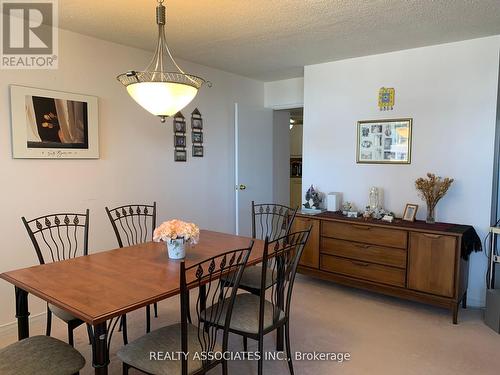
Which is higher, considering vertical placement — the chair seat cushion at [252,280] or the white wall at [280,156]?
the white wall at [280,156]

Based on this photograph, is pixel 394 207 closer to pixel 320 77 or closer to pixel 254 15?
pixel 320 77

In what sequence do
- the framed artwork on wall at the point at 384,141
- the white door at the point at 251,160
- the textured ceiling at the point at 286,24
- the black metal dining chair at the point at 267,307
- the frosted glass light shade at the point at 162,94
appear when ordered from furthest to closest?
1. the white door at the point at 251,160
2. the framed artwork on wall at the point at 384,141
3. the textured ceiling at the point at 286,24
4. the black metal dining chair at the point at 267,307
5. the frosted glass light shade at the point at 162,94

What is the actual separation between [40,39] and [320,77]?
273 centimetres

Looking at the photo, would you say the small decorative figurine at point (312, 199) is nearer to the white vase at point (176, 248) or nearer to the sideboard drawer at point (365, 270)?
the sideboard drawer at point (365, 270)

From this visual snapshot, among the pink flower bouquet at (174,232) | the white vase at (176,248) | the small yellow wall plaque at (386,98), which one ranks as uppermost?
the small yellow wall plaque at (386,98)

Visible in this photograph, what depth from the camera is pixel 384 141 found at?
3771 millimetres

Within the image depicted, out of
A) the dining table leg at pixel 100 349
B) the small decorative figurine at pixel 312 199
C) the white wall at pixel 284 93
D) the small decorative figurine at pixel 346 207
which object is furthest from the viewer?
the white wall at pixel 284 93

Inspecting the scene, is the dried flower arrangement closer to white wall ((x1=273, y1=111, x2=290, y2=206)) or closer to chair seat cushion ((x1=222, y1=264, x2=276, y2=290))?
chair seat cushion ((x1=222, y1=264, x2=276, y2=290))

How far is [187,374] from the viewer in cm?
165

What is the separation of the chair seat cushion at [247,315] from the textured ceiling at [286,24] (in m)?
1.96

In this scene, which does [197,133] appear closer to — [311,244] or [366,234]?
[311,244]

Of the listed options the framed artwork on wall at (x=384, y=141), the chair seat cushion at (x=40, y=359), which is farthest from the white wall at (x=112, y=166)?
the framed artwork on wall at (x=384, y=141)

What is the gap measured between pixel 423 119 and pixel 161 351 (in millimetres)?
3076

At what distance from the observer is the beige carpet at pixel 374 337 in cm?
243
